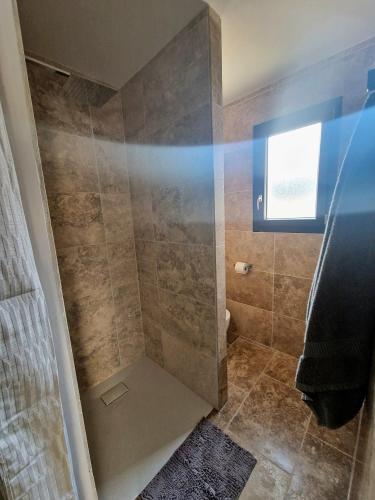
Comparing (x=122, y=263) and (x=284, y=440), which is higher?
(x=122, y=263)

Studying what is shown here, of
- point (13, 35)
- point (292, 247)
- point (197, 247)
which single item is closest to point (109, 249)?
point (197, 247)

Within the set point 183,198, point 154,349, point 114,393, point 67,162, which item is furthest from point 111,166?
point 114,393

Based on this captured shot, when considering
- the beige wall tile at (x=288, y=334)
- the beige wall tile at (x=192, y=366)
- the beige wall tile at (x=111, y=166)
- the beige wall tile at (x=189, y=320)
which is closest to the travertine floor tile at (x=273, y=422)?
the beige wall tile at (x=192, y=366)

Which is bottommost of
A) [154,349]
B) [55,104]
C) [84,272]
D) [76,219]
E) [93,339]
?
[154,349]

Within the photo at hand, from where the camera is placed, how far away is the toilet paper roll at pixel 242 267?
179 centimetres

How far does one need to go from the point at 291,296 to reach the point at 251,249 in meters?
0.50

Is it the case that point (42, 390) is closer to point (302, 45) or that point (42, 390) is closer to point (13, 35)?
point (13, 35)

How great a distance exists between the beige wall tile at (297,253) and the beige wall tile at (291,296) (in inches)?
2.2

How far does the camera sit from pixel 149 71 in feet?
3.97

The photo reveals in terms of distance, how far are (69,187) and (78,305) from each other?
2.62 feet

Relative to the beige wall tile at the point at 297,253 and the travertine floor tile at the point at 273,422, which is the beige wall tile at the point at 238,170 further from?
the travertine floor tile at the point at 273,422

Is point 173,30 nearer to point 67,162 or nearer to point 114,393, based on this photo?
point 67,162

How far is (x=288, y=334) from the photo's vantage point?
5.46ft

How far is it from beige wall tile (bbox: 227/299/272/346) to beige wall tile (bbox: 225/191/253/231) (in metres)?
0.76
